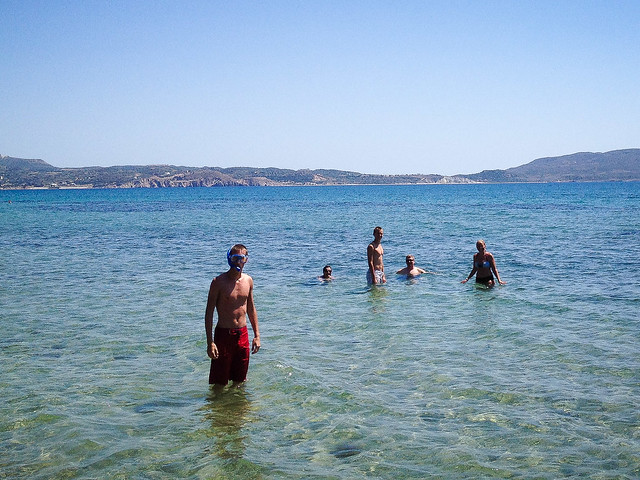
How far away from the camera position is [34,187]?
181500 millimetres

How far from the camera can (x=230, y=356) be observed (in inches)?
289

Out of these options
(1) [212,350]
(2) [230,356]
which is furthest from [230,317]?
(2) [230,356]

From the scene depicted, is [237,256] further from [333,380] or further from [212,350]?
[333,380]

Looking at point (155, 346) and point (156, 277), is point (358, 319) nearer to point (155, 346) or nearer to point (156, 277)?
point (155, 346)

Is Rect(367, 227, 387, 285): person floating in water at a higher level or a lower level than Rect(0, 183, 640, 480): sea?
higher

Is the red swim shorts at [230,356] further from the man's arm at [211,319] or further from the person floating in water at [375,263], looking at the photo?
the person floating in water at [375,263]

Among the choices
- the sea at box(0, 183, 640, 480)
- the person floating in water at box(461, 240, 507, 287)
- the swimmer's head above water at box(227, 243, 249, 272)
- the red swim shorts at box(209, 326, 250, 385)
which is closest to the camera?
the sea at box(0, 183, 640, 480)

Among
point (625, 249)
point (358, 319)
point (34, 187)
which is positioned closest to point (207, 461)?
point (358, 319)

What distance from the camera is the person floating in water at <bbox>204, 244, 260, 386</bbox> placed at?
6.97 m

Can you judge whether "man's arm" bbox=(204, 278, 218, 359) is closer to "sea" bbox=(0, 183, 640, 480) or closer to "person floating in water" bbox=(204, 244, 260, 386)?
"person floating in water" bbox=(204, 244, 260, 386)

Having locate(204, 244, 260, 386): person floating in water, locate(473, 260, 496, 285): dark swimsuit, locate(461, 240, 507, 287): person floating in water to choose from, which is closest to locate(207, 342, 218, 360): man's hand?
locate(204, 244, 260, 386): person floating in water

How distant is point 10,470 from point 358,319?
23.8ft

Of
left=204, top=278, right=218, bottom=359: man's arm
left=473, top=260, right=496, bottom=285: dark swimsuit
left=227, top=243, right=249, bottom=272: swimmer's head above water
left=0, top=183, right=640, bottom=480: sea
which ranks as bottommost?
left=0, top=183, right=640, bottom=480: sea

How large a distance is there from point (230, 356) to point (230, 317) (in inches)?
22.2
